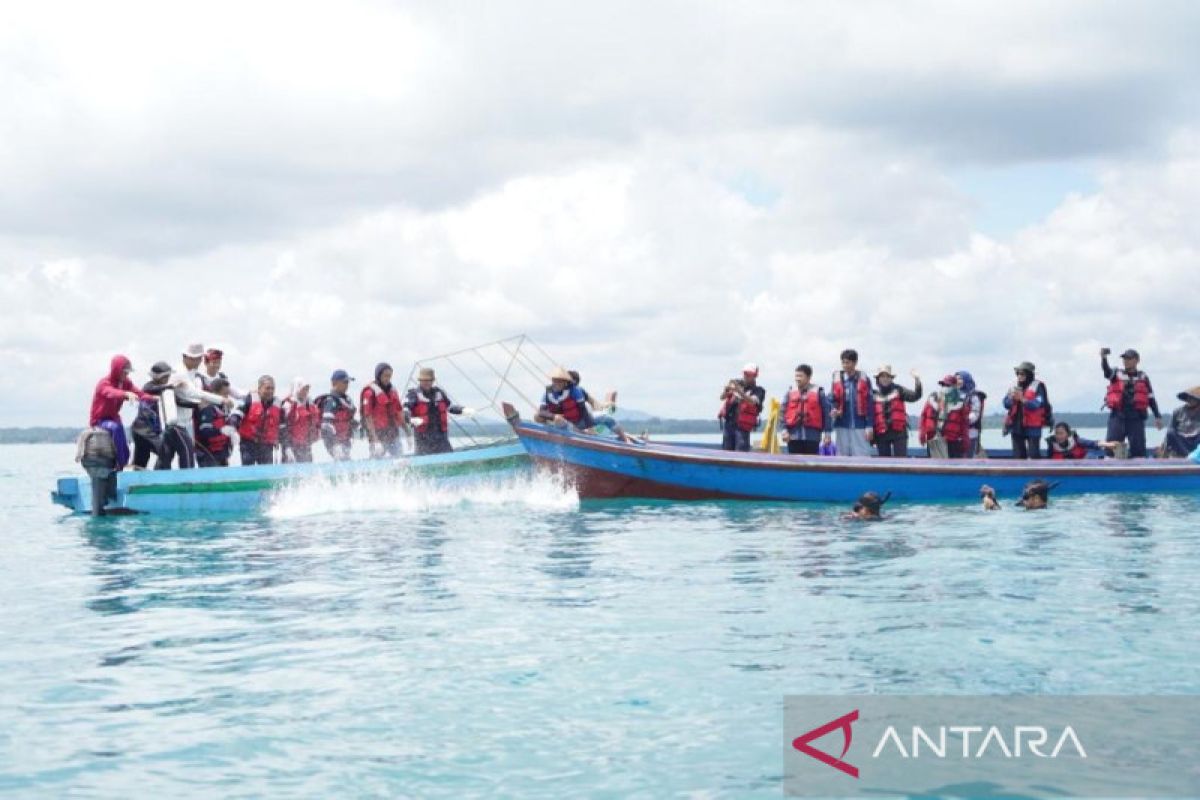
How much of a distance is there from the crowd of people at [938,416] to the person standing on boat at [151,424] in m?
9.90

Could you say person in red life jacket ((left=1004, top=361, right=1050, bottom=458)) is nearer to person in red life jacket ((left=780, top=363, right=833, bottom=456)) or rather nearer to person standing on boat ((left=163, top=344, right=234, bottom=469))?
person in red life jacket ((left=780, top=363, right=833, bottom=456))

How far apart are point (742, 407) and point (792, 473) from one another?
2.44 meters

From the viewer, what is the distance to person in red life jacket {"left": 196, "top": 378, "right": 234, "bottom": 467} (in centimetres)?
1945

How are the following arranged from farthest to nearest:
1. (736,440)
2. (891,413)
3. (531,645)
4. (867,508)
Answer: (736,440), (891,413), (867,508), (531,645)

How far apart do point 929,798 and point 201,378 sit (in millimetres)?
15469

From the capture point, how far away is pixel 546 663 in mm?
8234

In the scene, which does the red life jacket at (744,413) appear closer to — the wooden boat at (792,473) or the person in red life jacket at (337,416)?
the wooden boat at (792,473)

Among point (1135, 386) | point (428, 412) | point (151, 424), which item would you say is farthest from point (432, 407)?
point (1135, 386)

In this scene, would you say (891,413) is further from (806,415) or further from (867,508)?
(867,508)

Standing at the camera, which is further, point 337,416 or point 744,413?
point 744,413

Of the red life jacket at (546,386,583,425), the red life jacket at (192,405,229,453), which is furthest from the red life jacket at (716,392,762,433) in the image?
the red life jacket at (192,405,229,453)

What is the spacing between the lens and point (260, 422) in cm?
2023

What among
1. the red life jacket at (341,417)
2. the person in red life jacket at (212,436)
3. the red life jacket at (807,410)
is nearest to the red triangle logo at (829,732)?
the red life jacket at (807,410)

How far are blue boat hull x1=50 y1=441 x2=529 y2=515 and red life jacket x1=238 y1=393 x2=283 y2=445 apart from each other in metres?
1.03
